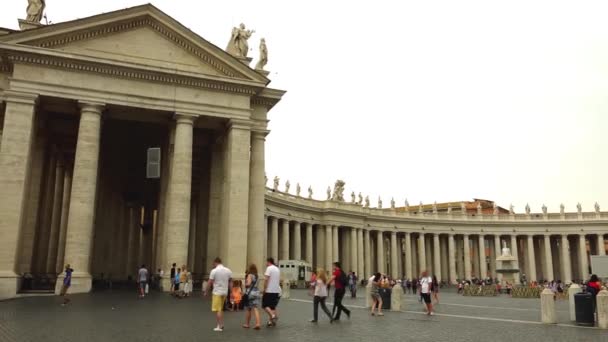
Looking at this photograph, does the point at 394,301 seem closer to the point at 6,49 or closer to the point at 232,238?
the point at 232,238

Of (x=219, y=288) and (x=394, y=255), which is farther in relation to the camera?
(x=394, y=255)

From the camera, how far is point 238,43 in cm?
3981

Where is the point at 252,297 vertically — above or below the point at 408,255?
below

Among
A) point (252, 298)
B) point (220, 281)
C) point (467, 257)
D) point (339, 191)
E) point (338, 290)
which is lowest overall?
point (252, 298)

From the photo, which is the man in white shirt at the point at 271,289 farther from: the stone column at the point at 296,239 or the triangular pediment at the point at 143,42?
the stone column at the point at 296,239

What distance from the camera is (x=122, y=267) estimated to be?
1999 inches

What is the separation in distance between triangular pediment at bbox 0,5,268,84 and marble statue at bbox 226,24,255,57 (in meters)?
3.29

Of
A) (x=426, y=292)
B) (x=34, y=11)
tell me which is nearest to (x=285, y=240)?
(x=34, y=11)

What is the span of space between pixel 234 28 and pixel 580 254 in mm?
76274

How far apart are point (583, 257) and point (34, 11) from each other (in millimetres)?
88339

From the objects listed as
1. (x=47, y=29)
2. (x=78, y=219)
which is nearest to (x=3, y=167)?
(x=78, y=219)

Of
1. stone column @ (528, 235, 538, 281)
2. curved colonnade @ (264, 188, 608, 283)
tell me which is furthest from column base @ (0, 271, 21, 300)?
stone column @ (528, 235, 538, 281)

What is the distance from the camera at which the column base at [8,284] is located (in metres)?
28.2

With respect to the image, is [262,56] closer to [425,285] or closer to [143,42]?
[143,42]
